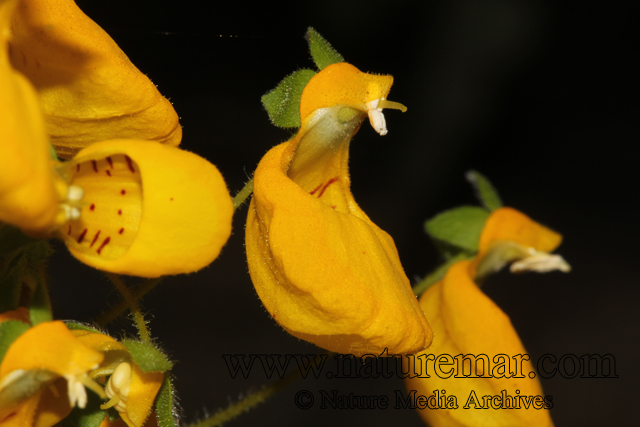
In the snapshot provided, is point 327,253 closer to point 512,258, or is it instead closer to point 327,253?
point 327,253

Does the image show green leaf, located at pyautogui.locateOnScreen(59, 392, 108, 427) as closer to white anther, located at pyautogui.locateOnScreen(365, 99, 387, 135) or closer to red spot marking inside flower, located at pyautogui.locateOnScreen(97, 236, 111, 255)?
red spot marking inside flower, located at pyautogui.locateOnScreen(97, 236, 111, 255)

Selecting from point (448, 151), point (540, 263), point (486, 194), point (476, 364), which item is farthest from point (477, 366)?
point (448, 151)

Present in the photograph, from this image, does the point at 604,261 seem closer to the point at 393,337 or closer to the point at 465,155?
the point at 465,155

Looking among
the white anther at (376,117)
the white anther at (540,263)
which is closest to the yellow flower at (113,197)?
the white anther at (376,117)

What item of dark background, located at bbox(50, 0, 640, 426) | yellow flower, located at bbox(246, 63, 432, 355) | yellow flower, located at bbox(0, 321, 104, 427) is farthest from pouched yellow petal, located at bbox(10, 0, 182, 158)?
dark background, located at bbox(50, 0, 640, 426)

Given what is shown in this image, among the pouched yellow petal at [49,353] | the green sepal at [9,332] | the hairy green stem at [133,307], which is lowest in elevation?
the hairy green stem at [133,307]

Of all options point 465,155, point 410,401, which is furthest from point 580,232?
point 410,401

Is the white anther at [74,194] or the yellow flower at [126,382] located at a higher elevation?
the white anther at [74,194]

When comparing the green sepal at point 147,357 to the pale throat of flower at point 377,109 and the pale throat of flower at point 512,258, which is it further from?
the pale throat of flower at point 512,258
